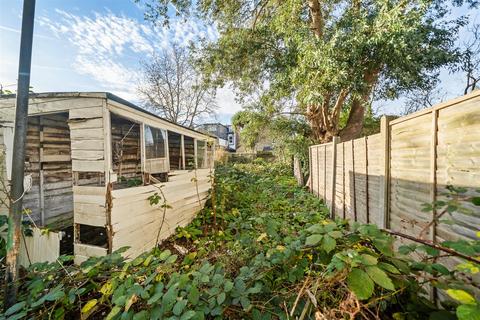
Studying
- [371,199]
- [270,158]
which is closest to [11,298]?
[371,199]

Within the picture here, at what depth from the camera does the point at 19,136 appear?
5.96 feet

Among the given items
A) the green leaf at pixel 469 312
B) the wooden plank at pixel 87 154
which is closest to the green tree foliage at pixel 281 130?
the wooden plank at pixel 87 154

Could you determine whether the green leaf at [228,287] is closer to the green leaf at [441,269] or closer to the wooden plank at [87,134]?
the green leaf at [441,269]

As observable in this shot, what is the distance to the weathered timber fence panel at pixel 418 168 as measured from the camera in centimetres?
167

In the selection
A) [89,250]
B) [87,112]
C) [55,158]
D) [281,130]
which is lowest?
[89,250]

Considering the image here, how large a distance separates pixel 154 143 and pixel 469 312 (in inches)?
200

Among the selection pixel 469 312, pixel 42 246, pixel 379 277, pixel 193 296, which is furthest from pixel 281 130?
pixel 469 312

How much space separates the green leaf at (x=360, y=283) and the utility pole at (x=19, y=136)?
247 centimetres

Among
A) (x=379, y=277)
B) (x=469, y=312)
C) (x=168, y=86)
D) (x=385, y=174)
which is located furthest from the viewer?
(x=168, y=86)

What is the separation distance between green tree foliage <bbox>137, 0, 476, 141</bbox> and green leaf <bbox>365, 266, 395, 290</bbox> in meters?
5.96

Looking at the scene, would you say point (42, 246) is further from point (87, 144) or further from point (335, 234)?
point (335, 234)

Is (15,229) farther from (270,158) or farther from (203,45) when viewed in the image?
(270,158)

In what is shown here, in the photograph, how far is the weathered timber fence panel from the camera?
5.47 ft

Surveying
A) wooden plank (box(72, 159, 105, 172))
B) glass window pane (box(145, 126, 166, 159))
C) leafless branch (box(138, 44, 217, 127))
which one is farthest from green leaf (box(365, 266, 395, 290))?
leafless branch (box(138, 44, 217, 127))
